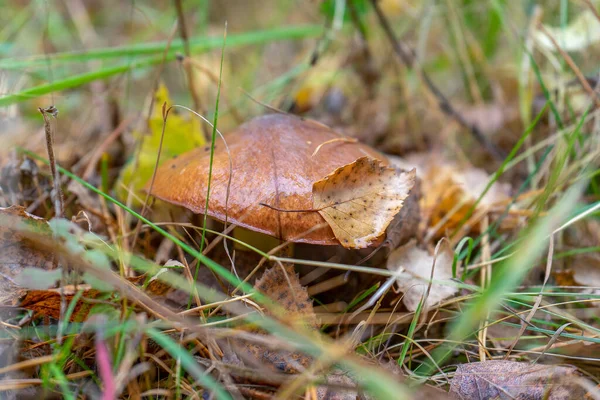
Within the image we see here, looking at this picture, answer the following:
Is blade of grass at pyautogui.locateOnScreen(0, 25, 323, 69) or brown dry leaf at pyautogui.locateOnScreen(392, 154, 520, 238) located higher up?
blade of grass at pyautogui.locateOnScreen(0, 25, 323, 69)

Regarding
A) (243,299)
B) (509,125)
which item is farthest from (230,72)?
(243,299)

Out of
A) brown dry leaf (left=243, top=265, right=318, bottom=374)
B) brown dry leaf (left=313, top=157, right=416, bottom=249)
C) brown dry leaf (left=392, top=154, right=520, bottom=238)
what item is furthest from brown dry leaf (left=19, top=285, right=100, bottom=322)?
brown dry leaf (left=392, top=154, right=520, bottom=238)

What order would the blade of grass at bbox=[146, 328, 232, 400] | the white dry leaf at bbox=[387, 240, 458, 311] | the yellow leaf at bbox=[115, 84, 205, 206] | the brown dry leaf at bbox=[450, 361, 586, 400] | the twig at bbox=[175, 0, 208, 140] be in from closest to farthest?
the blade of grass at bbox=[146, 328, 232, 400], the brown dry leaf at bbox=[450, 361, 586, 400], the white dry leaf at bbox=[387, 240, 458, 311], the yellow leaf at bbox=[115, 84, 205, 206], the twig at bbox=[175, 0, 208, 140]

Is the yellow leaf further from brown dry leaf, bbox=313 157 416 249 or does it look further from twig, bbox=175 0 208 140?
brown dry leaf, bbox=313 157 416 249

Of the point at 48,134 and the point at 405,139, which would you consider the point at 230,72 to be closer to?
the point at 405,139

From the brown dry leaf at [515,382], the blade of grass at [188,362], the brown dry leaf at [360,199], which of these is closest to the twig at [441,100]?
the brown dry leaf at [360,199]

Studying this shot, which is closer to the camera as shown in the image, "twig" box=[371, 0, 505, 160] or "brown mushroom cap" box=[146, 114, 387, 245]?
"brown mushroom cap" box=[146, 114, 387, 245]

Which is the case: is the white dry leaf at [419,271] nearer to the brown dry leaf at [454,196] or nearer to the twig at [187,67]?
the brown dry leaf at [454,196]
